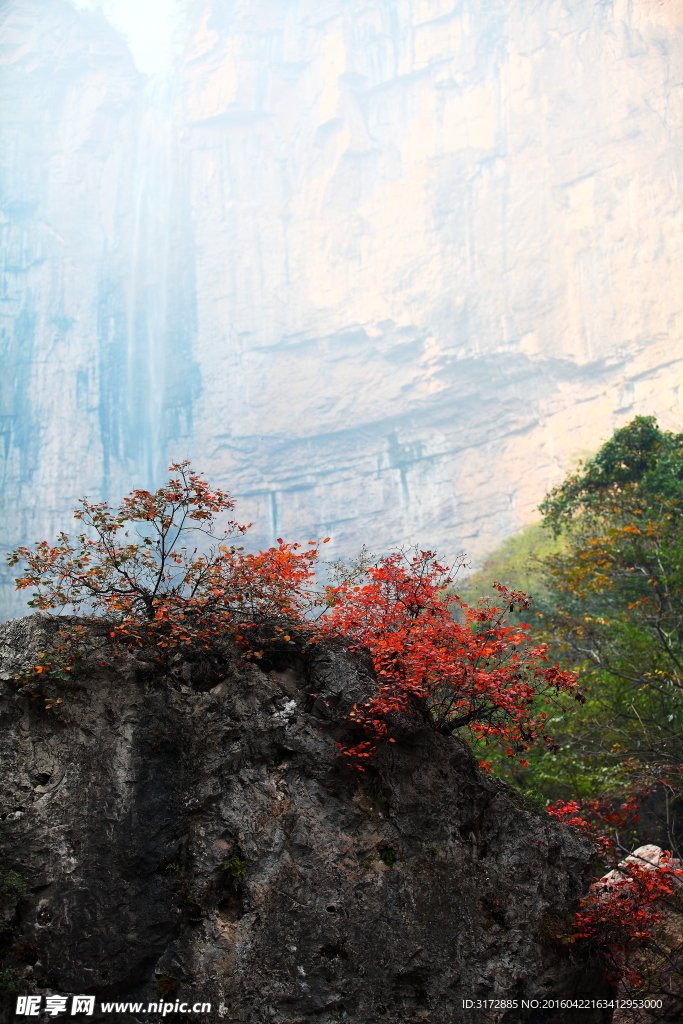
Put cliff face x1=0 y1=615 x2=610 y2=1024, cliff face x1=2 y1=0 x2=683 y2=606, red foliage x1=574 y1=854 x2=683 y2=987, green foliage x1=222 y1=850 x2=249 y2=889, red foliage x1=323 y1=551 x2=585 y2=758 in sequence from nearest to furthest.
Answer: cliff face x1=0 y1=615 x2=610 y2=1024 < green foliage x1=222 y1=850 x2=249 y2=889 < red foliage x1=323 y1=551 x2=585 y2=758 < red foliage x1=574 y1=854 x2=683 y2=987 < cliff face x1=2 y1=0 x2=683 y2=606

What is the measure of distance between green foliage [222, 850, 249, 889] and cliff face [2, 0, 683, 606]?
45962 mm

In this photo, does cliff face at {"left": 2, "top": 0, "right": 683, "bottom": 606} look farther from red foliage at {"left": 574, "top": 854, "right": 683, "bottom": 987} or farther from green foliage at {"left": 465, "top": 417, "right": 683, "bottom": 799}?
red foliage at {"left": 574, "top": 854, "right": 683, "bottom": 987}

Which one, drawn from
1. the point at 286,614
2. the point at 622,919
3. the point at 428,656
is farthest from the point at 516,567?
the point at 428,656

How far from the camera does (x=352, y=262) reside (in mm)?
57938

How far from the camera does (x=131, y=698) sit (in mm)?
6320

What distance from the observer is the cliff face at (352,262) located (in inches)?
2051

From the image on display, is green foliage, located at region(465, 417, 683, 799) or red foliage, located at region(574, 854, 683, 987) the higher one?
green foliage, located at region(465, 417, 683, 799)

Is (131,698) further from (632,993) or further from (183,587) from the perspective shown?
(632,993)

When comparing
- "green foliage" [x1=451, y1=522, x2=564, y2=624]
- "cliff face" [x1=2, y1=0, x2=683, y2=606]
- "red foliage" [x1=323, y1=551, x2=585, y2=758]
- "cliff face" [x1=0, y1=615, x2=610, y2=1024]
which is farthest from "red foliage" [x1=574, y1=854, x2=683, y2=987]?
"cliff face" [x1=2, y1=0, x2=683, y2=606]

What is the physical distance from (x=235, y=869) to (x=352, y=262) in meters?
56.8

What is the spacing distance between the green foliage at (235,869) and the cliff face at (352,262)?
4596 centimetres

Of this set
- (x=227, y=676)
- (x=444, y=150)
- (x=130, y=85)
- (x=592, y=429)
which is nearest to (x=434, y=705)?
(x=227, y=676)

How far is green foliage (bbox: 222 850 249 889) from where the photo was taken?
592 cm

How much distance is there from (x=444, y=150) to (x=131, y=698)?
204ft
